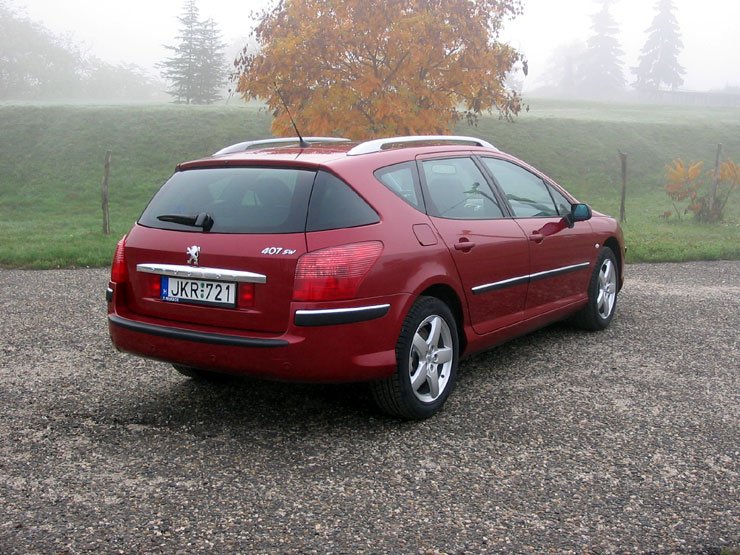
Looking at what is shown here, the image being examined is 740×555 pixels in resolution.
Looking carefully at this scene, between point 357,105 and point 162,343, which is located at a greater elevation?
point 357,105

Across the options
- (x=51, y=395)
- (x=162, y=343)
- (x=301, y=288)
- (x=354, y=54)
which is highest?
(x=354, y=54)

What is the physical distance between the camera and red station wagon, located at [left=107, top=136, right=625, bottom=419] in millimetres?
4109

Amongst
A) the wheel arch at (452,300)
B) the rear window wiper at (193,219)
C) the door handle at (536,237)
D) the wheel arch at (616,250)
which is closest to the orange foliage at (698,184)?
the wheel arch at (616,250)

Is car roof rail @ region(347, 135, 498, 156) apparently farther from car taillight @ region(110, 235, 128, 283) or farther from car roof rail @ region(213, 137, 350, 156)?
car taillight @ region(110, 235, 128, 283)

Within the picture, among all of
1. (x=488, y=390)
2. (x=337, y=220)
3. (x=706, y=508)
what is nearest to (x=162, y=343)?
(x=337, y=220)

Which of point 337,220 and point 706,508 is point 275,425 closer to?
point 337,220

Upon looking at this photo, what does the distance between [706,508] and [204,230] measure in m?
2.77

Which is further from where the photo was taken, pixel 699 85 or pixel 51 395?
pixel 699 85

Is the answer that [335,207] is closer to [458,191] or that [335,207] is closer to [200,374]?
[458,191]

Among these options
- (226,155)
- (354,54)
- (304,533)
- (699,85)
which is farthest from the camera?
(699,85)

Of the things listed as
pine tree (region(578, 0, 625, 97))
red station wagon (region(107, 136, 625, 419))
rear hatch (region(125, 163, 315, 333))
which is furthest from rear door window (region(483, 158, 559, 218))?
pine tree (region(578, 0, 625, 97))

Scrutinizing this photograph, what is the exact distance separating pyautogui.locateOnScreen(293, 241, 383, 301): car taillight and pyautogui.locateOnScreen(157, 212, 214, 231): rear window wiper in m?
0.63

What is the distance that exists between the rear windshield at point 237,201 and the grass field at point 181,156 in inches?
347

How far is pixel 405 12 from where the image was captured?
14203 millimetres
